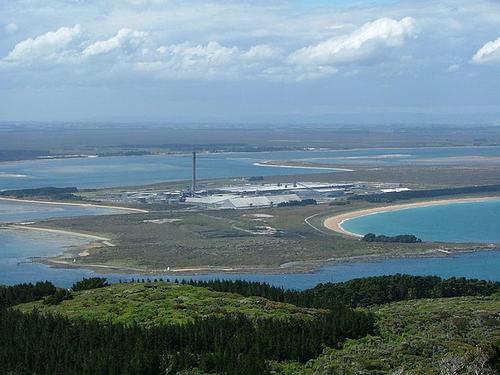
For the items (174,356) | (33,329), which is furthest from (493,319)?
(33,329)

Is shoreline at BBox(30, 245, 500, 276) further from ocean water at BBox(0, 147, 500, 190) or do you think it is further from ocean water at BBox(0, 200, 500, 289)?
ocean water at BBox(0, 147, 500, 190)

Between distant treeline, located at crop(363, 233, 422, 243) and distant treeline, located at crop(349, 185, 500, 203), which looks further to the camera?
distant treeline, located at crop(349, 185, 500, 203)

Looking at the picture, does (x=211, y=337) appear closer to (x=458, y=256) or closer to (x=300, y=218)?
(x=458, y=256)

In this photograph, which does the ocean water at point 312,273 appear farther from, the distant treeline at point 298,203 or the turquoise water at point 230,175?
the distant treeline at point 298,203

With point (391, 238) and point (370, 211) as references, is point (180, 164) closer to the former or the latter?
point (370, 211)

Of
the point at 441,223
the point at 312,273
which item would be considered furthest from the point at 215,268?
the point at 441,223

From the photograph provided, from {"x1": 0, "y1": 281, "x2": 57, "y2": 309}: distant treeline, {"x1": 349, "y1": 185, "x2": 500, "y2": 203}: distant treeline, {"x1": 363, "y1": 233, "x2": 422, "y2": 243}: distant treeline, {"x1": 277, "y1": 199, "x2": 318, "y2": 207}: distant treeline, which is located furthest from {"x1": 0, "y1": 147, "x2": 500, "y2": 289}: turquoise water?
{"x1": 0, "y1": 281, "x2": 57, "y2": 309}: distant treeline
